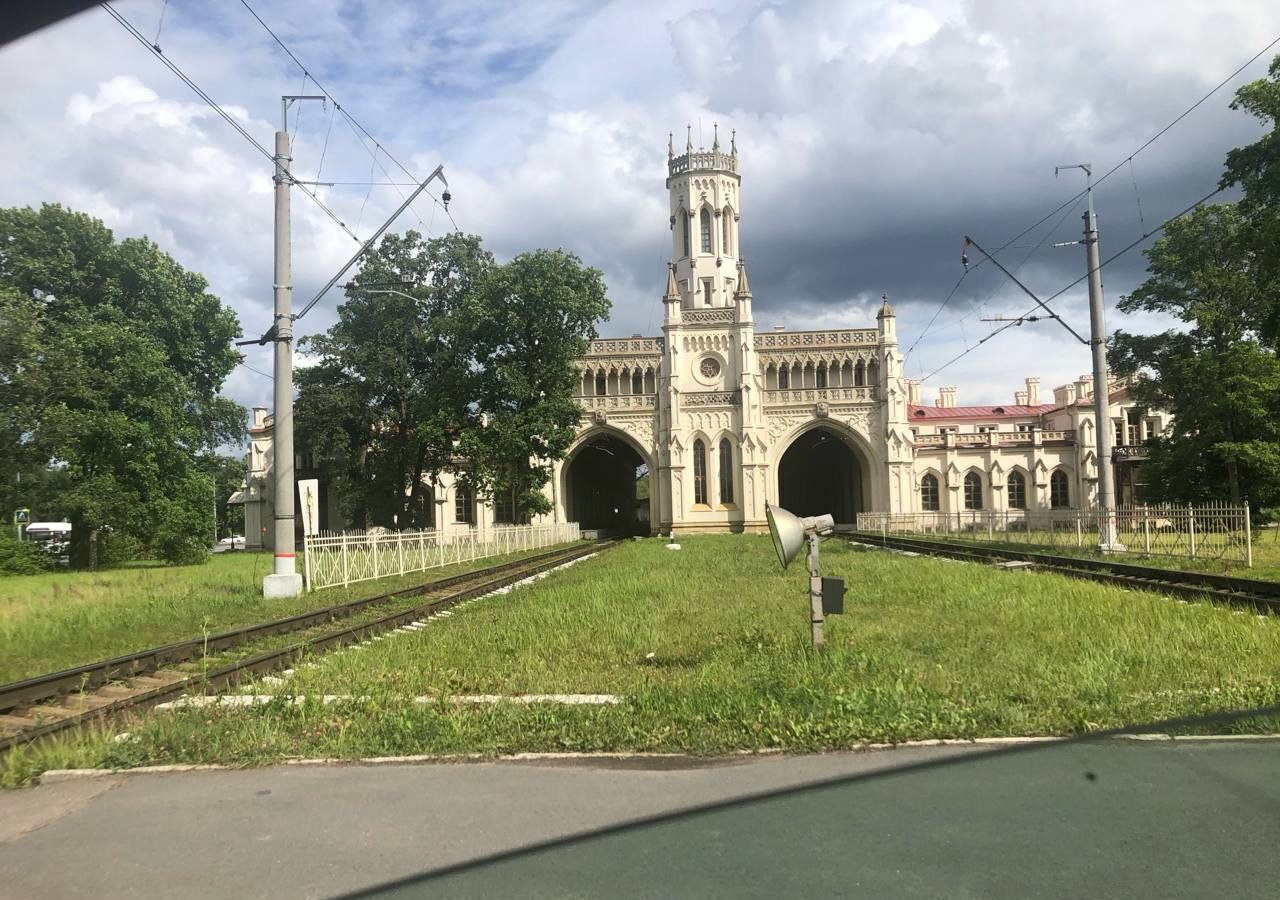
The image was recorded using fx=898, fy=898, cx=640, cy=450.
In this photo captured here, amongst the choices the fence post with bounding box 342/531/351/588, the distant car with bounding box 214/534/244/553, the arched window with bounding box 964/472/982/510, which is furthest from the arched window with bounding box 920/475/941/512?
the fence post with bounding box 342/531/351/588

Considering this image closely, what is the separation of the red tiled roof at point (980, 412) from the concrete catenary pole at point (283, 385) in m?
62.1

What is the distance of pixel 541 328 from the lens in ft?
150

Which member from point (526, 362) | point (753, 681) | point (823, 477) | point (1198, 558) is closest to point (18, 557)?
point (526, 362)

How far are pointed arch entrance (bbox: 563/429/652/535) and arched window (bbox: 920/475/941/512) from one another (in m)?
18.7

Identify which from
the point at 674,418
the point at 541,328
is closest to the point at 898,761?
the point at 541,328

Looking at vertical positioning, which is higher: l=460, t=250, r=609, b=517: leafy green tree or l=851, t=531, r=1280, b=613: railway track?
l=460, t=250, r=609, b=517: leafy green tree

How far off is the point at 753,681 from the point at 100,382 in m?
32.8

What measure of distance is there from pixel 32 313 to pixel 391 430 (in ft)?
70.1

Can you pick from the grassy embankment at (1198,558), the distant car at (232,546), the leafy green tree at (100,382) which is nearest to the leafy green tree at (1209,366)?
the grassy embankment at (1198,558)

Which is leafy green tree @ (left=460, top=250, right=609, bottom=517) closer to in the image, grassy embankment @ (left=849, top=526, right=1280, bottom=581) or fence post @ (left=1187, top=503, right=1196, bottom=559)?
grassy embankment @ (left=849, top=526, right=1280, bottom=581)

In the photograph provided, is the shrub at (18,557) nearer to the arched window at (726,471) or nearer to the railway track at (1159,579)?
the railway track at (1159,579)

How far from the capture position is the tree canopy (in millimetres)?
44500

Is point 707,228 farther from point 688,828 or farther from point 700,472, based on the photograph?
point 688,828

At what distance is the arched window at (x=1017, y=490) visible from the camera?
199ft
